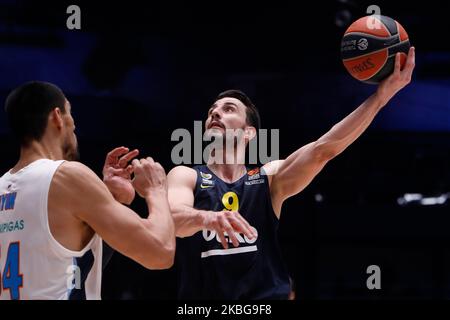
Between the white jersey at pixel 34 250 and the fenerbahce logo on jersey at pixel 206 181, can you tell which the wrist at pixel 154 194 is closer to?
the white jersey at pixel 34 250

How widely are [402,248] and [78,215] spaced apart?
9625 mm

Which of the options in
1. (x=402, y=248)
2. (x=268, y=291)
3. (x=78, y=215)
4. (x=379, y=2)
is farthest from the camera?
(x=402, y=248)

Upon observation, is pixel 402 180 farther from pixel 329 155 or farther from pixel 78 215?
pixel 78 215

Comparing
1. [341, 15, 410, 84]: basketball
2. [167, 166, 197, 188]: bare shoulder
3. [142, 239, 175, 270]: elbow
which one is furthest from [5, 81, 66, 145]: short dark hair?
[341, 15, 410, 84]: basketball

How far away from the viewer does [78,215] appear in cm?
312

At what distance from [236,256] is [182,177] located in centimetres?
→ 64

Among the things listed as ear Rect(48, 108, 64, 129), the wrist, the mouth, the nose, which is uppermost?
the nose

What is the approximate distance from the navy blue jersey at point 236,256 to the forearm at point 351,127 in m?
0.47

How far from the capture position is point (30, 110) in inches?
129

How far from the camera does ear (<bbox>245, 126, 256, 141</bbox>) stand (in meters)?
5.39

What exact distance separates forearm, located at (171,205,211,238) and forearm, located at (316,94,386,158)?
1025 mm

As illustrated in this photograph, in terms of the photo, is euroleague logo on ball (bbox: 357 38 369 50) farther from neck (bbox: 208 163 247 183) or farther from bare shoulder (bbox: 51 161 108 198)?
bare shoulder (bbox: 51 161 108 198)

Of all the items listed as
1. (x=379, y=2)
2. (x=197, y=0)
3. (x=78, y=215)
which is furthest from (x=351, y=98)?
(x=78, y=215)

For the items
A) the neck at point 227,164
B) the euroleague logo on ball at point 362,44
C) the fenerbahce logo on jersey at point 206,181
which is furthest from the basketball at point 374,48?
the fenerbahce logo on jersey at point 206,181
